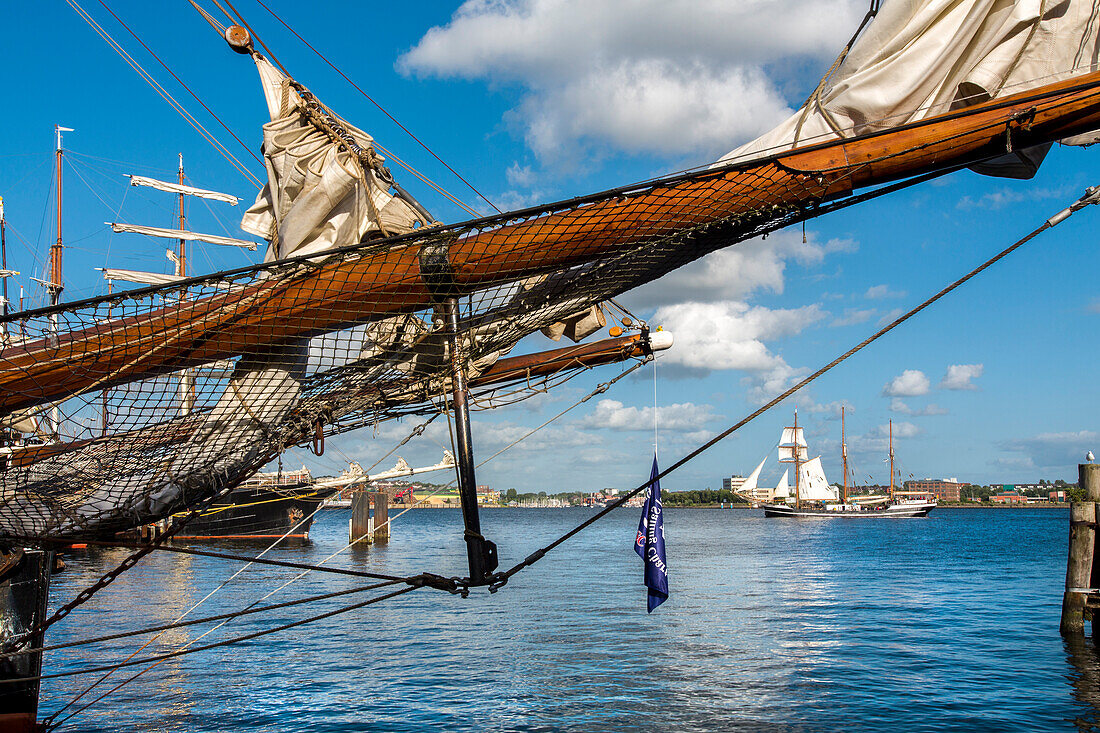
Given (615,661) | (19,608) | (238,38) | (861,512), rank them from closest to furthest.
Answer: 1. (238,38)
2. (19,608)
3. (615,661)
4. (861,512)

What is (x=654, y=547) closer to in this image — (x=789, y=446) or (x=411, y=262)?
(x=411, y=262)

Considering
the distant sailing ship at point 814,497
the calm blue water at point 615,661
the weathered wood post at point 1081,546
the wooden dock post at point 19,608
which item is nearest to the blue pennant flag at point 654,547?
the calm blue water at point 615,661

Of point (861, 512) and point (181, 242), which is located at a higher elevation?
point (181, 242)

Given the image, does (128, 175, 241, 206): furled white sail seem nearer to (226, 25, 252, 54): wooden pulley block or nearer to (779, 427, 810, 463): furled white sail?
(226, 25, 252, 54): wooden pulley block

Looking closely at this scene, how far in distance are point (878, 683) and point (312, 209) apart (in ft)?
41.3

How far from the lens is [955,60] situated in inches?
180

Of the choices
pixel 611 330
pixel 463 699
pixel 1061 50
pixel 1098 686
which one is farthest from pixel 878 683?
pixel 1061 50

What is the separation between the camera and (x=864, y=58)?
4621 mm

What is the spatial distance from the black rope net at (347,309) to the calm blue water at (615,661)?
7.03 meters

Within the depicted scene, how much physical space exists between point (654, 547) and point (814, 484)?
9479cm

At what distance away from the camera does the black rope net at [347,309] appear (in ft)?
14.6

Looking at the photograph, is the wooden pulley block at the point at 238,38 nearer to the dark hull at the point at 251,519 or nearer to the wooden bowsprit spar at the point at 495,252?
the wooden bowsprit spar at the point at 495,252

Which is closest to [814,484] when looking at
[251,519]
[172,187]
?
[251,519]

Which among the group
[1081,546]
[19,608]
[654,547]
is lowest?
[1081,546]
